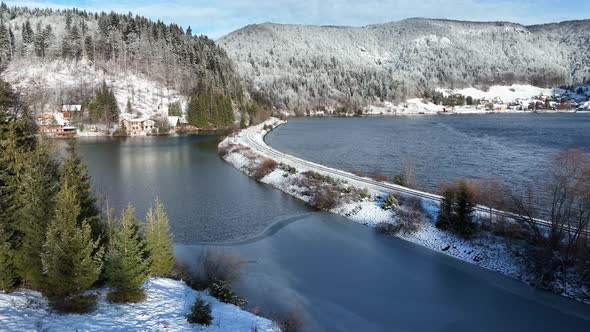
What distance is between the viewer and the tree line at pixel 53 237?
1410 cm

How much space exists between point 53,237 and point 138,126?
96.5 metres

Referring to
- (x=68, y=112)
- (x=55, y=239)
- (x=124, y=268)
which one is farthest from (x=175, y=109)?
(x=55, y=239)

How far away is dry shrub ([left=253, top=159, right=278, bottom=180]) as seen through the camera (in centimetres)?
5116

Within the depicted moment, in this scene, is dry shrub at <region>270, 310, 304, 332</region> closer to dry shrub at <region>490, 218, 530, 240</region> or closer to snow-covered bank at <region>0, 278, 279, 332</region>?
snow-covered bank at <region>0, 278, 279, 332</region>

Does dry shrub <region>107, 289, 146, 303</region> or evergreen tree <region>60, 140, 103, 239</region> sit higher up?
evergreen tree <region>60, 140, 103, 239</region>

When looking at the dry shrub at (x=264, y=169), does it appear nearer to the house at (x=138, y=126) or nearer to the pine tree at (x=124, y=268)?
the pine tree at (x=124, y=268)

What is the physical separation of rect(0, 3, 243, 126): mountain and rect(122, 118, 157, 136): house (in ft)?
17.2

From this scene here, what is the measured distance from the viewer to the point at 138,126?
105 meters

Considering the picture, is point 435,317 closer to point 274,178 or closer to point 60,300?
point 60,300

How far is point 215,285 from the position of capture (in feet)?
63.1

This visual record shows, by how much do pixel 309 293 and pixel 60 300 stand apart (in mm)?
11504

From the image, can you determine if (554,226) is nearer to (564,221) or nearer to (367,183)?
(564,221)

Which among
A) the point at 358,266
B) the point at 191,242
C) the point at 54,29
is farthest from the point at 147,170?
the point at 54,29

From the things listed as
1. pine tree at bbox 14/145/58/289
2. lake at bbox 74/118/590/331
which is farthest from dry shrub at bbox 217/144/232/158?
pine tree at bbox 14/145/58/289
